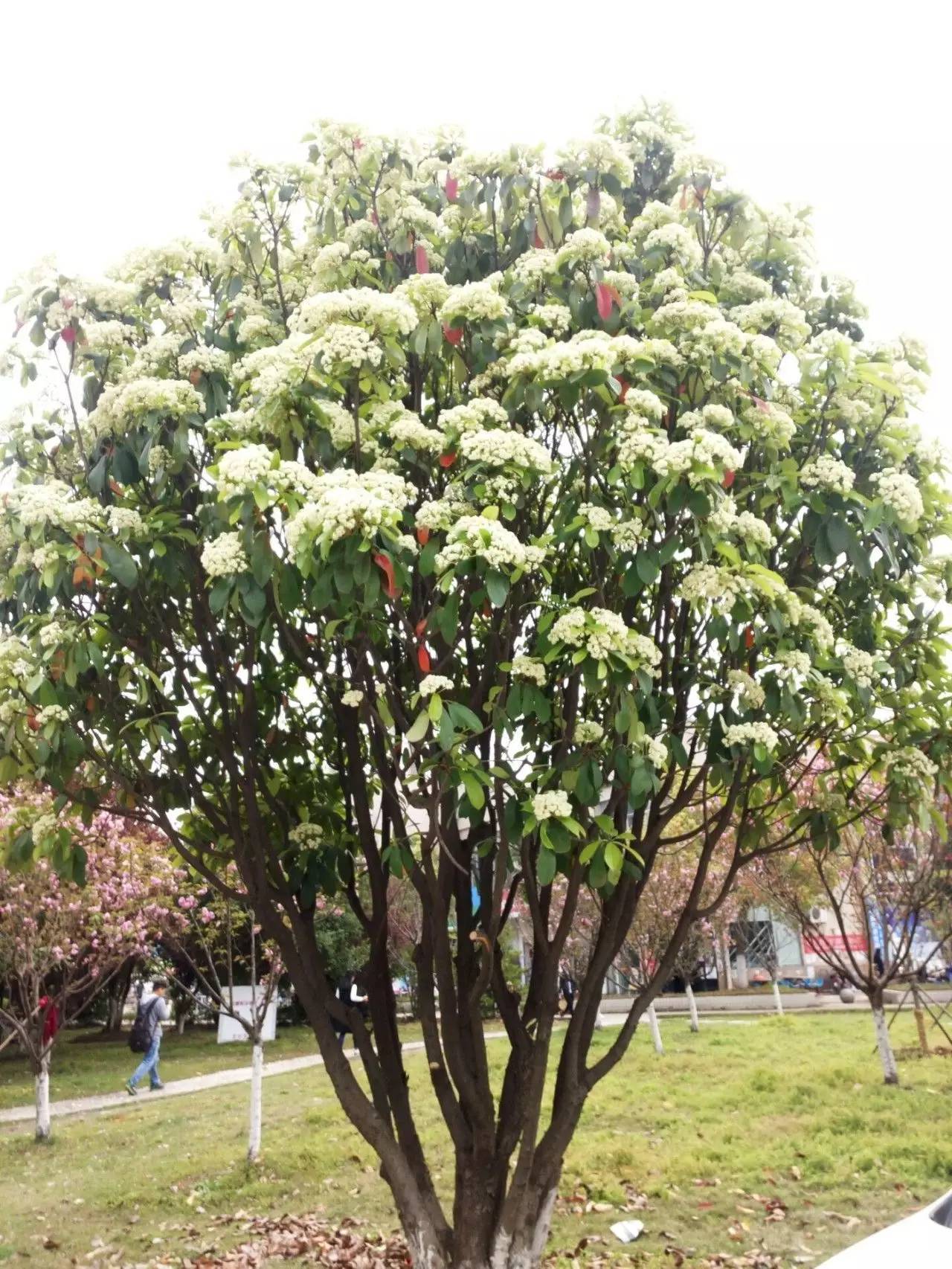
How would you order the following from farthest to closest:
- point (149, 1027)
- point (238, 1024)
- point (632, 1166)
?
point (238, 1024) → point (149, 1027) → point (632, 1166)

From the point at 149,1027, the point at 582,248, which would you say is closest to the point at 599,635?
the point at 582,248

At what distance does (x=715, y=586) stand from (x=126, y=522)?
2.68m

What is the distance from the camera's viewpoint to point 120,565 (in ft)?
16.1

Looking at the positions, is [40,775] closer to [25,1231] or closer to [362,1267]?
[362,1267]

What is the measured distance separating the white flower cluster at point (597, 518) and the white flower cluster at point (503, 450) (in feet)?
0.96

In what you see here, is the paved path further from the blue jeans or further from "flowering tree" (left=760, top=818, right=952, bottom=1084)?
"flowering tree" (left=760, top=818, right=952, bottom=1084)

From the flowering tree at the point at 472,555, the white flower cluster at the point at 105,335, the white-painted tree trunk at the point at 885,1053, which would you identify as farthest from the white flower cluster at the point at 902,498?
the white-painted tree trunk at the point at 885,1053

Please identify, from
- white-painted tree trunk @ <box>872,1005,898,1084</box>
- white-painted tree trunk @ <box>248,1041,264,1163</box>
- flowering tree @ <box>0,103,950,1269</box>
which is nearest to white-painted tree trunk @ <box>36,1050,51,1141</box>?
white-painted tree trunk @ <box>248,1041,264,1163</box>

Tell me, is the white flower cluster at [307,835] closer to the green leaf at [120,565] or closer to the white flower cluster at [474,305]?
the green leaf at [120,565]

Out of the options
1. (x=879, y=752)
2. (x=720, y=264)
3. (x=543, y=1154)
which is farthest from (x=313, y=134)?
(x=543, y=1154)

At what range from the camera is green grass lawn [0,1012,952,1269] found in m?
7.88

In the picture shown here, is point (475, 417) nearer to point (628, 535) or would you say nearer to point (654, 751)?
point (628, 535)

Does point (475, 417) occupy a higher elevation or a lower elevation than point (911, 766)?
higher

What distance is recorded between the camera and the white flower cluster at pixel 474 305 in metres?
4.91
